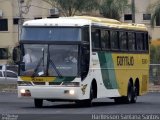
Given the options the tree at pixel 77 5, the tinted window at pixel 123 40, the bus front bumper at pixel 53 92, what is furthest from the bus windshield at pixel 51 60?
the tree at pixel 77 5

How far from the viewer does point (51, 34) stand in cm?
3025

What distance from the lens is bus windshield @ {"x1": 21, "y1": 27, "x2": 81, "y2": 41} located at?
30.1 m

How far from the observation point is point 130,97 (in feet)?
117

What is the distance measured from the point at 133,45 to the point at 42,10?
42705 millimetres

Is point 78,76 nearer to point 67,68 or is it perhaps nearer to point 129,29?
point 67,68

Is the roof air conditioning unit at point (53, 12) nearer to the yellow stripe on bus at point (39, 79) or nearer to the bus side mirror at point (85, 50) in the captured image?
the bus side mirror at point (85, 50)

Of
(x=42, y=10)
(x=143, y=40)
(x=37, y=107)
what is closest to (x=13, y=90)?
(x=143, y=40)

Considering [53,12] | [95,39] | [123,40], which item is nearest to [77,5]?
[53,12]

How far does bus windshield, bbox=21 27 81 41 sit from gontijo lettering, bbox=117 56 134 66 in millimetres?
4235

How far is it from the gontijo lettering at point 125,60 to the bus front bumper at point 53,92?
479 cm

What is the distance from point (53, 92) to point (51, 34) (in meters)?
2.19

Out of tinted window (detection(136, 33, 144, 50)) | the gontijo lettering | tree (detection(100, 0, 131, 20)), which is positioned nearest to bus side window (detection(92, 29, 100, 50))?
the gontijo lettering

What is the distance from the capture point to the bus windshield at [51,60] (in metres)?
29.8

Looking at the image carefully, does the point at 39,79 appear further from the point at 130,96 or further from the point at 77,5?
the point at 77,5
